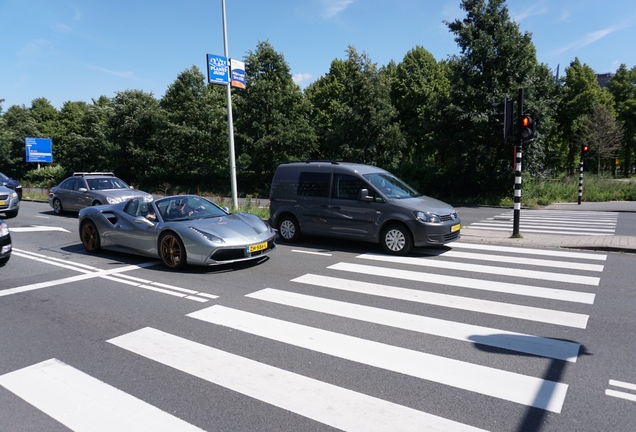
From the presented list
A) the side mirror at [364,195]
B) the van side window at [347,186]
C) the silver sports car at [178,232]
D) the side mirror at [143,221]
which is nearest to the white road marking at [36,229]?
the silver sports car at [178,232]

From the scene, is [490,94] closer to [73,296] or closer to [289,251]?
[289,251]

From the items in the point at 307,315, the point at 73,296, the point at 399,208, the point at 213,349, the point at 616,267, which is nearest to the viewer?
the point at 213,349

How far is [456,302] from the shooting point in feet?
20.2

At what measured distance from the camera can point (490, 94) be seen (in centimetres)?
2312

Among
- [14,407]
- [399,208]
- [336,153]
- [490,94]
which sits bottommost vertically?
[14,407]

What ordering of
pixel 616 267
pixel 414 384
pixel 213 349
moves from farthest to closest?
pixel 616 267 < pixel 213 349 < pixel 414 384

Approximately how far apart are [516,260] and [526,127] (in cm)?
370

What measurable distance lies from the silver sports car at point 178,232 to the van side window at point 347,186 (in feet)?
6.94

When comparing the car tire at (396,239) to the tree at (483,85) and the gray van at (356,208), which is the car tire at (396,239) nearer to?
the gray van at (356,208)

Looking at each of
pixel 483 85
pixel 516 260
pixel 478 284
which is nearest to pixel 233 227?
pixel 478 284

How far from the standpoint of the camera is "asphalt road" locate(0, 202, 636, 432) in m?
3.43

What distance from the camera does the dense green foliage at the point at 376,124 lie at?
23828mm

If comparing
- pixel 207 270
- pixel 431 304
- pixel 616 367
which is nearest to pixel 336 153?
pixel 207 270

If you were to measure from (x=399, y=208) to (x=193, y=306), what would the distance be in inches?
194
